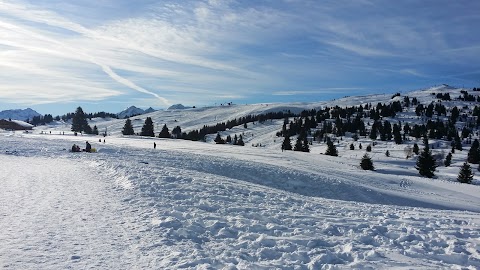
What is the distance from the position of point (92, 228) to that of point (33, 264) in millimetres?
3104

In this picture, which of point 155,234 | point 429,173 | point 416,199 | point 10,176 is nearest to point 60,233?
point 155,234

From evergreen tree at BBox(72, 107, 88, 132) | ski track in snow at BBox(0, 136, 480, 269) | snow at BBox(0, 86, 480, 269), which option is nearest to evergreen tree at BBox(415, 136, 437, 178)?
ski track in snow at BBox(0, 136, 480, 269)

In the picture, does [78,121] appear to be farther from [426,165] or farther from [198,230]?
[198,230]

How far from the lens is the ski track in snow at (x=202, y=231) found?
9.22 m

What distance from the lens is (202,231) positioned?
466 inches

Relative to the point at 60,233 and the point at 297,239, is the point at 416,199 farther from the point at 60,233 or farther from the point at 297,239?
the point at 60,233

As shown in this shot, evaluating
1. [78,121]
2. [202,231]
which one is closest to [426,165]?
[202,231]

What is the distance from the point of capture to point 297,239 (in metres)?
11.1

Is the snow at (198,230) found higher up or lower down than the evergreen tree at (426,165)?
higher up

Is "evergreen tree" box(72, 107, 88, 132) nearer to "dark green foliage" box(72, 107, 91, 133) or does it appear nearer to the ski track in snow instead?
"dark green foliage" box(72, 107, 91, 133)

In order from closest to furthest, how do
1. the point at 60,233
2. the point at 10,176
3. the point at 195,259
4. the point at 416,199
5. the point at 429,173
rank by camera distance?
the point at 195,259, the point at 60,233, the point at 10,176, the point at 416,199, the point at 429,173

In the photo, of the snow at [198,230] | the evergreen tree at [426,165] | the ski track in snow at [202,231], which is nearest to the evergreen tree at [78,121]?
the snow at [198,230]

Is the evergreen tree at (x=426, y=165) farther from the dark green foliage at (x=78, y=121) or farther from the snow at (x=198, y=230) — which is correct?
the dark green foliage at (x=78, y=121)

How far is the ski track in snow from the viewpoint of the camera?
9.22m
